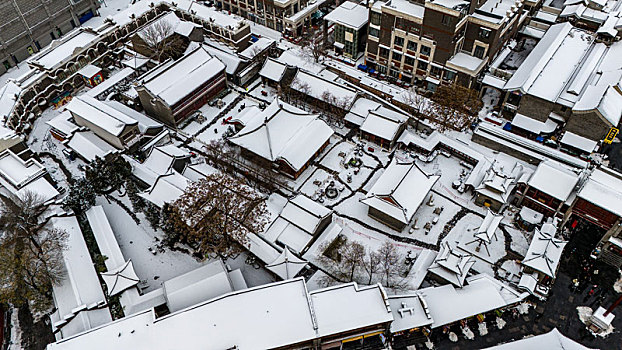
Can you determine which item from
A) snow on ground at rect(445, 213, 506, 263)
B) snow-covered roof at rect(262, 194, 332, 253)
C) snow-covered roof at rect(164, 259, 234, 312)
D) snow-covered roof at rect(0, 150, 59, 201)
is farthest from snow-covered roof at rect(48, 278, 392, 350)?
snow-covered roof at rect(0, 150, 59, 201)

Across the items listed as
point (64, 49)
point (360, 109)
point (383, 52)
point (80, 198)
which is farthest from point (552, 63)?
point (64, 49)

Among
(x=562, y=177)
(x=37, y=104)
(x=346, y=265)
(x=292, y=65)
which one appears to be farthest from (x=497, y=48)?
(x=37, y=104)

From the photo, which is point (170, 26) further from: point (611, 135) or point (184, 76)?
point (611, 135)

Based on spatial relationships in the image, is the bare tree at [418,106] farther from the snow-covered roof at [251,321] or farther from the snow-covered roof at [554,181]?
the snow-covered roof at [251,321]

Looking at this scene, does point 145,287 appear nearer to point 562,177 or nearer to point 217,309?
point 217,309

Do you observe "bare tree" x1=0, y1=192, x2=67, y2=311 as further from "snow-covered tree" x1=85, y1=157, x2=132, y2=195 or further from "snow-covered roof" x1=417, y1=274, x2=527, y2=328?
"snow-covered roof" x1=417, y1=274, x2=527, y2=328

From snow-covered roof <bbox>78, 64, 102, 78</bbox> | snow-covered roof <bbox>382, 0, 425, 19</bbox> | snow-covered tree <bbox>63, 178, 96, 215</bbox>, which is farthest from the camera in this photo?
snow-covered roof <bbox>78, 64, 102, 78</bbox>
